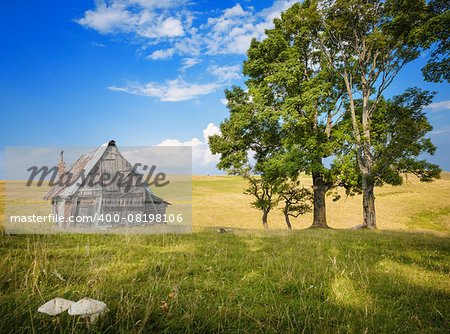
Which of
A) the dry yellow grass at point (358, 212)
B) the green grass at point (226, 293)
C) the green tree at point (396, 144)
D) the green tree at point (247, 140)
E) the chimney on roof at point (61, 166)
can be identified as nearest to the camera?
the green grass at point (226, 293)

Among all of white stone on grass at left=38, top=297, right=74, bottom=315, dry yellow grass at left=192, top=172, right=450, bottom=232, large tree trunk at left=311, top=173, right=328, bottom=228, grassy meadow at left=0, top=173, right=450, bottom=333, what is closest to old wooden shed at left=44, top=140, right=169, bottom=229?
grassy meadow at left=0, top=173, right=450, bottom=333

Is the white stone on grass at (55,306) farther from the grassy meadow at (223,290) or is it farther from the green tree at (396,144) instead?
the green tree at (396,144)

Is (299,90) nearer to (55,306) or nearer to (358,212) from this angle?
(55,306)

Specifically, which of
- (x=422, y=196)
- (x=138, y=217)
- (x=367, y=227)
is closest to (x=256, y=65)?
(x=367, y=227)

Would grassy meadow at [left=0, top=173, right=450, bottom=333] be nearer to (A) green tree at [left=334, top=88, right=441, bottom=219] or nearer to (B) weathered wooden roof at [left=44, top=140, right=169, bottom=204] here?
(A) green tree at [left=334, top=88, right=441, bottom=219]

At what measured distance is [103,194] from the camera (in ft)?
66.4

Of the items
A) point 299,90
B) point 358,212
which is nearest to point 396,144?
point 299,90

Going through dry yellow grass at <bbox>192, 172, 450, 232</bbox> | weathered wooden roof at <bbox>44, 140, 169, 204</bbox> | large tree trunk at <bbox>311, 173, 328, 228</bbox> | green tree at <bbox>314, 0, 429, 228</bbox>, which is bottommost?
dry yellow grass at <bbox>192, 172, 450, 232</bbox>

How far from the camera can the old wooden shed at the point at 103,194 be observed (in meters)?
19.8

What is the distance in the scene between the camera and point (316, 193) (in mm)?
19766

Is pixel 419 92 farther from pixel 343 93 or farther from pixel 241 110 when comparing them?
pixel 241 110

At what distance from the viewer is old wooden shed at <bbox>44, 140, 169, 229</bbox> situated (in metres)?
19.8

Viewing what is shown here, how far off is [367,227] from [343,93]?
1185 centimetres

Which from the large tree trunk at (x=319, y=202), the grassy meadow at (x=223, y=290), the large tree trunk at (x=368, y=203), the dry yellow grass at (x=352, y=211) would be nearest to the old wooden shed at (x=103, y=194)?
the dry yellow grass at (x=352, y=211)
